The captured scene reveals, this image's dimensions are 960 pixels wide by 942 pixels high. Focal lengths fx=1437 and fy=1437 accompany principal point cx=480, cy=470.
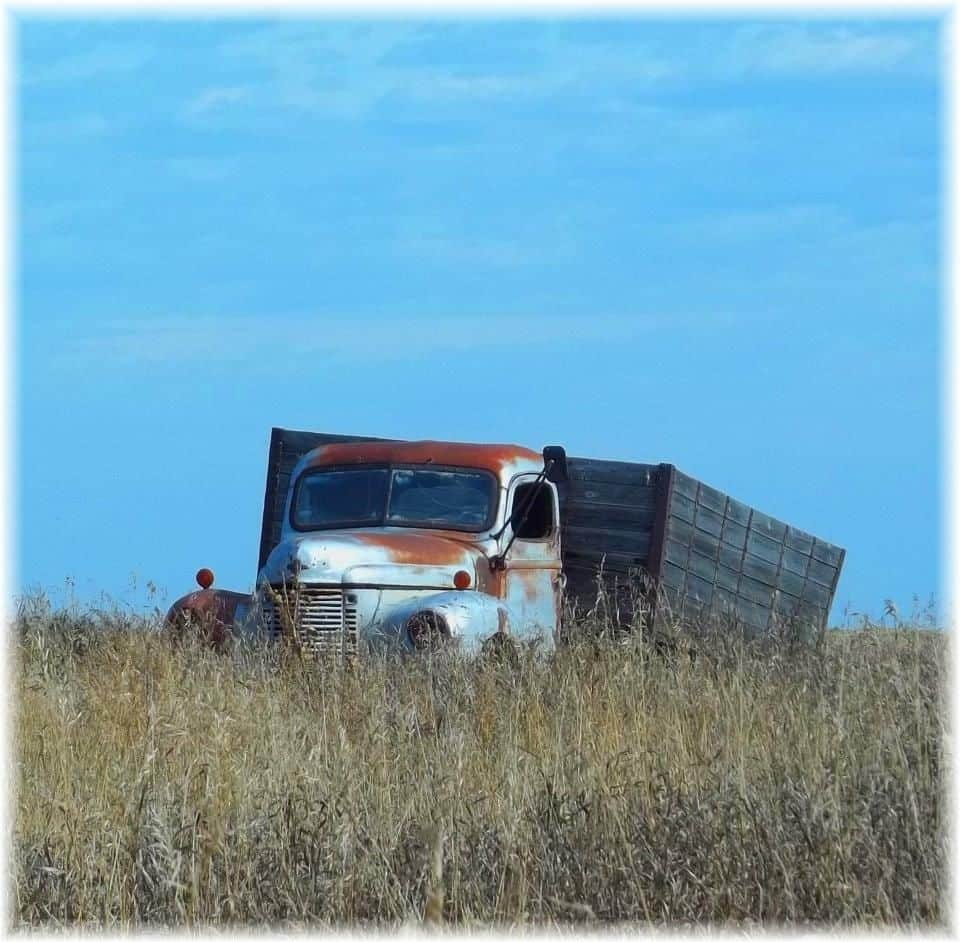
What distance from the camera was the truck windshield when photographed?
10.4m

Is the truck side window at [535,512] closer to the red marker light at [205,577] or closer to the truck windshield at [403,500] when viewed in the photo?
the truck windshield at [403,500]

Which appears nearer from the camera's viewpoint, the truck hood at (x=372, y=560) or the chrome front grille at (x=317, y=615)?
the chrome front grille at (x=317, y=615)

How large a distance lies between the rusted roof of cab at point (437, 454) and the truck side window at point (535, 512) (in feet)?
0.78

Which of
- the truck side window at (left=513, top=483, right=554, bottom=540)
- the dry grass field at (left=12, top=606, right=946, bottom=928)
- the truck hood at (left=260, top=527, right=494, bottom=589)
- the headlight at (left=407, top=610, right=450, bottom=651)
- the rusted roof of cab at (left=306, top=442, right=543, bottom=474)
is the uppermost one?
the rusted roof of cab at (left=306, top=442, right=543, bottom=474)

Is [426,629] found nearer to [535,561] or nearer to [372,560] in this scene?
[372,560]

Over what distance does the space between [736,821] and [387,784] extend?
5.15 feet

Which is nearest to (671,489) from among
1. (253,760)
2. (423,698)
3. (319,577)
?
(319,577)

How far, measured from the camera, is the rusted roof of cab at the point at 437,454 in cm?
1052

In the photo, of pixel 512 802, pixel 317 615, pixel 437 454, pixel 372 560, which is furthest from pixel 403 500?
pixel 512 802

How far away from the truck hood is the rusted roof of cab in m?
0.75

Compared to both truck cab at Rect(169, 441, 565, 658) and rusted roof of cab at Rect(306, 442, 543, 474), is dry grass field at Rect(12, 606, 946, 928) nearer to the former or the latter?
truck cab at Rect(169, 441, 565, 658)

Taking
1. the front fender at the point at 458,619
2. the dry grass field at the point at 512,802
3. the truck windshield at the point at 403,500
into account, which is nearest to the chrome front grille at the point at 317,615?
the front fender at the point at 458,619

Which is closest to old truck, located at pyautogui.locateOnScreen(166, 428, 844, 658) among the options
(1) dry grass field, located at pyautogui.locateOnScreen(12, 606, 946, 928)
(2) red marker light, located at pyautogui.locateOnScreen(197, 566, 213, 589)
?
(2) red marker light, located at pyautogui.locateOnScreen(197, 566, 213, 589)

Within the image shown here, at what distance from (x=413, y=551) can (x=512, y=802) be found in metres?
4.79
